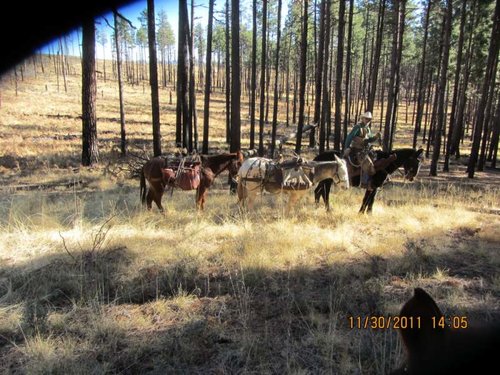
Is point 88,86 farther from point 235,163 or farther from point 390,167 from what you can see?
point 390,167

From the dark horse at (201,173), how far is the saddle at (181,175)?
0.46 feet

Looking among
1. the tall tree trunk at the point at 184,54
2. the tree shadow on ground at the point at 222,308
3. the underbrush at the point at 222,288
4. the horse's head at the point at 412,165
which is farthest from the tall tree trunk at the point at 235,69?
the tree shadow on ground at the point at 222,308

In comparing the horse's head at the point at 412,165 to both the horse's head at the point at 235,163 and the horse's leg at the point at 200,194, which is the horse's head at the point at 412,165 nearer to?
the horse's head at the point at 235,163

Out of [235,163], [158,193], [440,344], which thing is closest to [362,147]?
[235,163]

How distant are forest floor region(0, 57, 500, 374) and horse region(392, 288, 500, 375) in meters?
2.44

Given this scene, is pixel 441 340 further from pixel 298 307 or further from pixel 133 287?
pixel 133 287

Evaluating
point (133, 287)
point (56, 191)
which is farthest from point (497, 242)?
point (56, 191)

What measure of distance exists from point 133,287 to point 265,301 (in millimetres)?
1813

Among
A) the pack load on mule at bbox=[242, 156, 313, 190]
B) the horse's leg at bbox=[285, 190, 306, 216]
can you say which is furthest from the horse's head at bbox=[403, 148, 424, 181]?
the horse's leg at bbox=[285, 190, 306, 216]

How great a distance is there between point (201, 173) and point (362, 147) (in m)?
4.24

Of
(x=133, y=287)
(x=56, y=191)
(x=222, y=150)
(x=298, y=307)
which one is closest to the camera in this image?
(x=298, y=307)

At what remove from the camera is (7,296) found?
4.26 m

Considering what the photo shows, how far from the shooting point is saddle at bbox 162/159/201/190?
813cm

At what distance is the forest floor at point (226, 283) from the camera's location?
11.2 ft
